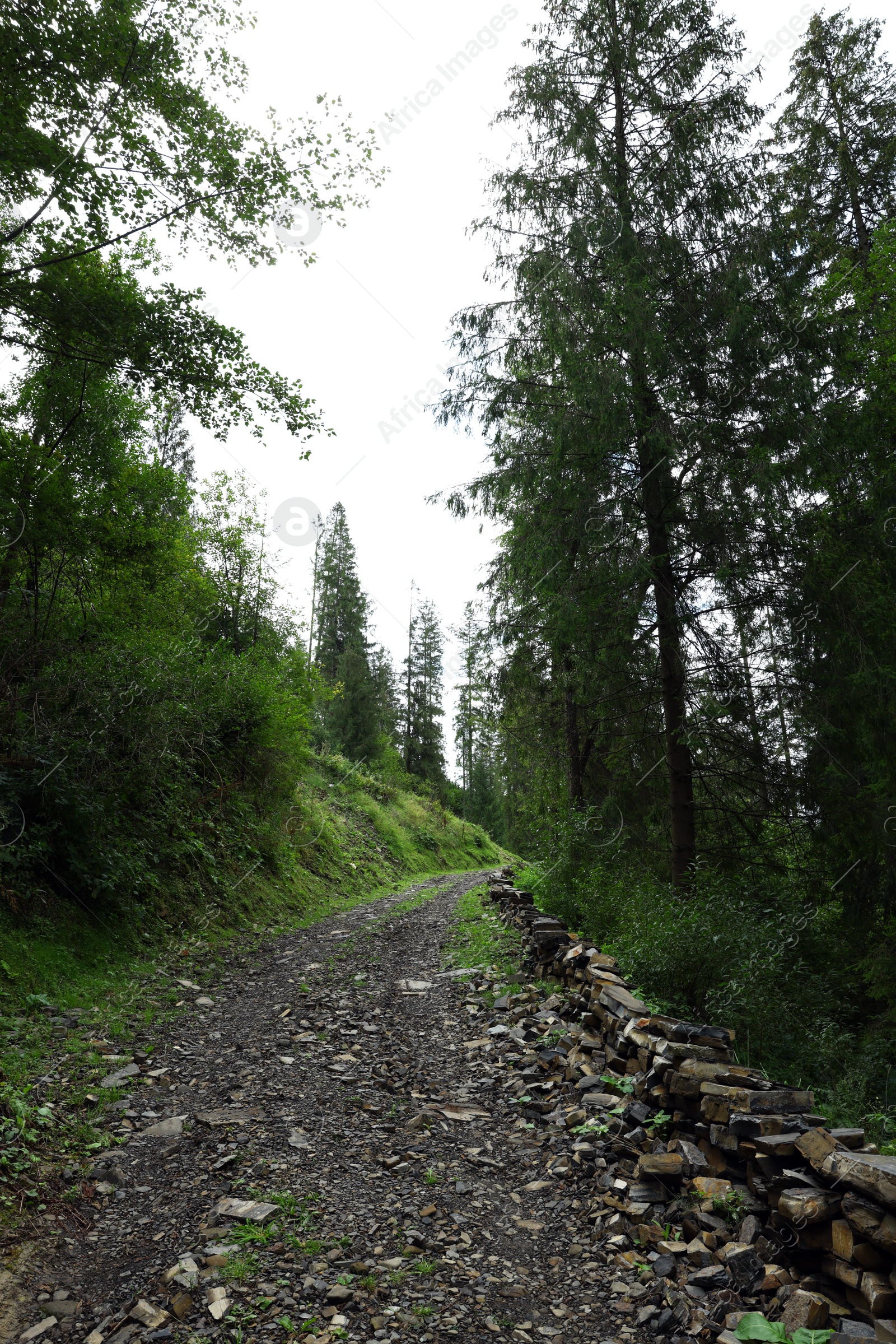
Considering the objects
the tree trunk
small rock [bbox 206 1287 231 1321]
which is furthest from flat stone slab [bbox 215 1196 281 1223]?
the tree trunk

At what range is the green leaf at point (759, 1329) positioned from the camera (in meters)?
2.88

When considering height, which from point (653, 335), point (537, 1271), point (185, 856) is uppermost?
point (653, 335)

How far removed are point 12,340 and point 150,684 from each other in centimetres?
430

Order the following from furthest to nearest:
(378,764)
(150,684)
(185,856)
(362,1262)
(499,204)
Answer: (378,764), (185,856), (499,204), (150,684), (362,1262)

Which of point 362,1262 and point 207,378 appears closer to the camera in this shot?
point 362,1262

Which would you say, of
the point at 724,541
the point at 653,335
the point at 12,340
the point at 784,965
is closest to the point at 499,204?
the point at 653,335

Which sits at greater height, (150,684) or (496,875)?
(150,684)

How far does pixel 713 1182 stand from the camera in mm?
3922

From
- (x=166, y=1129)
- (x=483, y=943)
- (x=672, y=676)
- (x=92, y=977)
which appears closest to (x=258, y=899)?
(x=483, y=943)

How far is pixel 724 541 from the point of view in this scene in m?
8.45

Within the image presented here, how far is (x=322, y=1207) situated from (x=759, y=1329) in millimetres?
2382

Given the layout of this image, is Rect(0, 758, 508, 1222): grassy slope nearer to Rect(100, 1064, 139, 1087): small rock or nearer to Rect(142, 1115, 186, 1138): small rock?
Rect(100, 1064, 139, 1087): small rock

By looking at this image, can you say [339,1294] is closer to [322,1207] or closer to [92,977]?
[322,1207]

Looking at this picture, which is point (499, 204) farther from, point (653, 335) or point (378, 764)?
point (378, 764)
